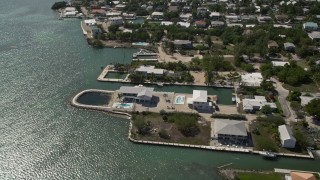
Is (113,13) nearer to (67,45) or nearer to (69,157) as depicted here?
(67,45)

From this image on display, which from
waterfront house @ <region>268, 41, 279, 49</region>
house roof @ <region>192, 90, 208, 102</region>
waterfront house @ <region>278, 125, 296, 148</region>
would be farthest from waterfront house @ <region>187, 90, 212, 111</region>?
waterfront house @ <region>268, 41, 279, 49</region>

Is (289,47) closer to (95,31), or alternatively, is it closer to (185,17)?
(185,17)

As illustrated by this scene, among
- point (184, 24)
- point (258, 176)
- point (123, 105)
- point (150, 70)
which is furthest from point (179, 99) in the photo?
point (184, 24)

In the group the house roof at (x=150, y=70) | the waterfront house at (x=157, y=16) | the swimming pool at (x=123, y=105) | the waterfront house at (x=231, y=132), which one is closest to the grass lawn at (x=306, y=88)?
the waterfront house at (x=231, y=132)

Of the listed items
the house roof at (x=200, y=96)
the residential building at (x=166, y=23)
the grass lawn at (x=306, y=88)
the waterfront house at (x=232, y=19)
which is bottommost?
the grass lawn at (x=306, y=88)

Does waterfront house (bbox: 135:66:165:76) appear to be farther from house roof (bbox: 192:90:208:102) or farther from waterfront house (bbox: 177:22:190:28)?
waterfront house (bbox: 177:22:190:28)

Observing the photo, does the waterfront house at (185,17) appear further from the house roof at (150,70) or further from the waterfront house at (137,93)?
the waterfront house at (137,93)
